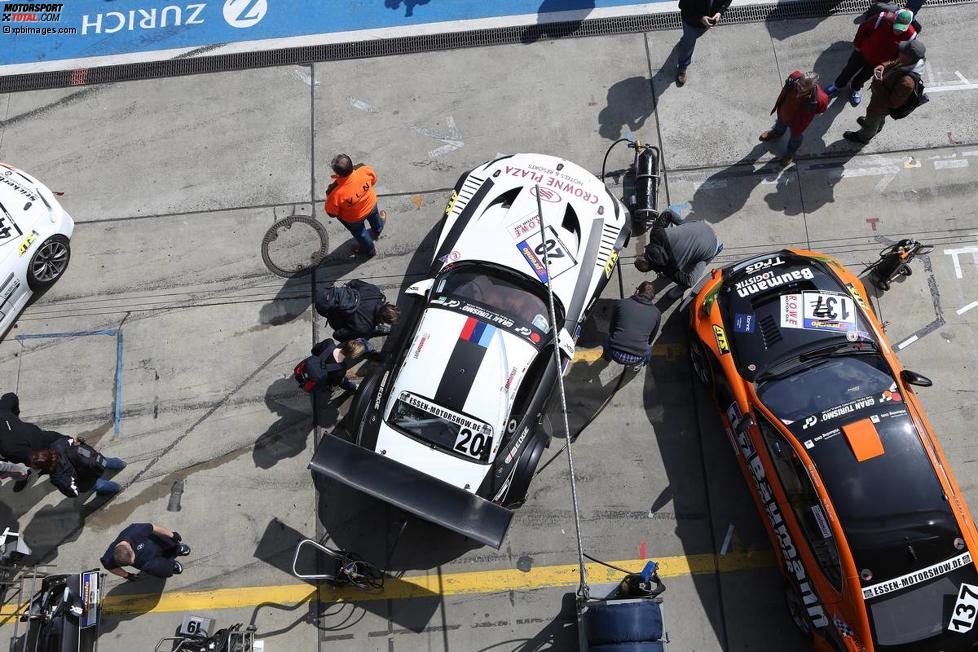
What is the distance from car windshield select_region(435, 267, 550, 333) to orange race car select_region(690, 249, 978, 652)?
1.77 m

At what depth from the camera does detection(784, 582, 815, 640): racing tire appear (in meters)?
6.36

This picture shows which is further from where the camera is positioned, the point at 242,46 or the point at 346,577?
the point at 242,46

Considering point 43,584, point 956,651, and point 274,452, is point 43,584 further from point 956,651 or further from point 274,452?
point 956,651

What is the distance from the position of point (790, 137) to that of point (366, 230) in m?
5.17

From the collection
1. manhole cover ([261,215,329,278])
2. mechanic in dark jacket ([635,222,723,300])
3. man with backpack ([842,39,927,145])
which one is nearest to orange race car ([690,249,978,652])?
mechanic in dark jacket ([635,222,723,300])

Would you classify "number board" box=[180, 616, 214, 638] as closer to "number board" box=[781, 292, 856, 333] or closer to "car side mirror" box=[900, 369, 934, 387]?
"number board" box=[781, 292, 856, 333]

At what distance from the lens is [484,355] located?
6359 mm

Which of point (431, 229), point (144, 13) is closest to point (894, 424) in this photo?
point (431, 229)

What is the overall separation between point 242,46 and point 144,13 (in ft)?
5.14

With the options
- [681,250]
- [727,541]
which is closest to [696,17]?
[681,250]

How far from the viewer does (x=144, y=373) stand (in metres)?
7.82

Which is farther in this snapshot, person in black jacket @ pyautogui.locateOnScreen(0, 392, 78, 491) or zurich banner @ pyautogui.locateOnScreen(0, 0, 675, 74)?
zurich banner @ pyautogui.locateOnScreen(0, 0, 675, 74)

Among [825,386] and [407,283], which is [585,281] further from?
[825,386]

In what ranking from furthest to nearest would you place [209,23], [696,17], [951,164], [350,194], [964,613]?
[209,23]
[951,164]
[696,17]
[350,194]
[964,613]
